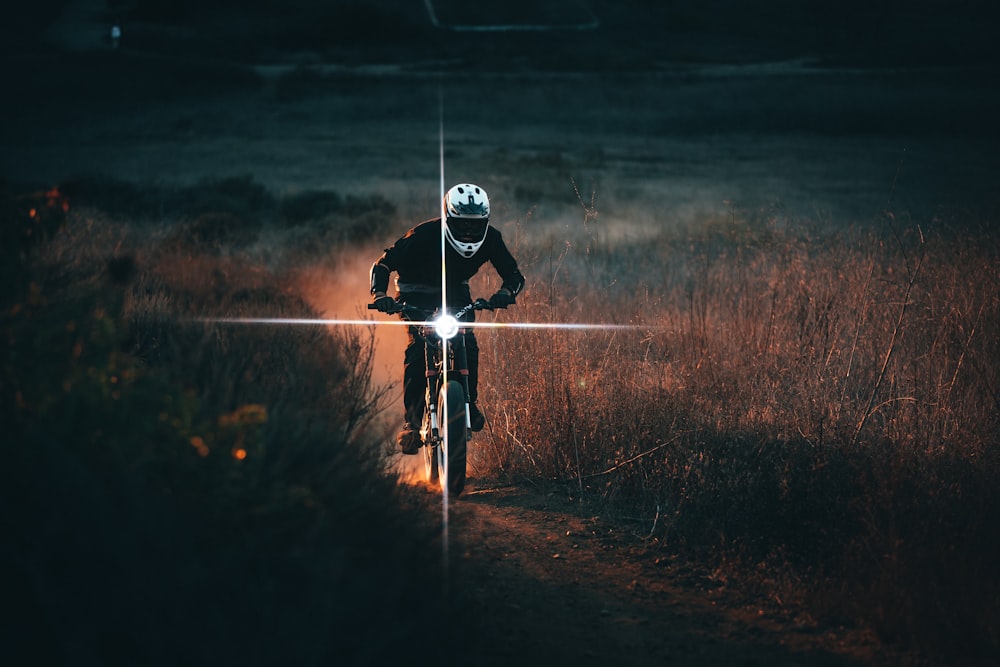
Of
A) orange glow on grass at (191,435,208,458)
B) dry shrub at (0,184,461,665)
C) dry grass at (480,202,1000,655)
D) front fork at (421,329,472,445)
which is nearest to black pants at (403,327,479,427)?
front fork at (421,329,472,445)

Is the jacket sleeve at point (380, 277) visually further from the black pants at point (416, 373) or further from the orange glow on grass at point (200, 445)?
the orange glow on grass at point (200, 445)

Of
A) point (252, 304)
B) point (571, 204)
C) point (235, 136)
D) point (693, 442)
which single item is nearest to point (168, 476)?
point (693, 442)

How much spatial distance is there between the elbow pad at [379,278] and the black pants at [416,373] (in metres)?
0.50

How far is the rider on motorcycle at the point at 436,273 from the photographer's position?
654 cm

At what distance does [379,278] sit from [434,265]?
1.75ft

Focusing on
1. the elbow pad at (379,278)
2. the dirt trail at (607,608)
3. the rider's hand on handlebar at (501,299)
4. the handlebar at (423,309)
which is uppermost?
the elbow pad at (379,278)

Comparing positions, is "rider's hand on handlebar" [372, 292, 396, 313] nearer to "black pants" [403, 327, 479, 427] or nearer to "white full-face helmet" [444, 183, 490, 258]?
"black pants" [403, 327, 479, 427]

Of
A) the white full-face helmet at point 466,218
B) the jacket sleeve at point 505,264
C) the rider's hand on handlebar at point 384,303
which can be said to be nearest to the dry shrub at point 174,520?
the rider's hand on handlebar at point 384,303

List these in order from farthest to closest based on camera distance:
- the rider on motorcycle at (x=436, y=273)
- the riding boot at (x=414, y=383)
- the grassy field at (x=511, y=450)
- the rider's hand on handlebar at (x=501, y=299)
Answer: the riding boot at (x=414, y=383) → the rider on motorcycle at (x=436, y=273) → the rider's hand on handlebar at (x=501, y=299) → the grassy field at (x=511, y=450)

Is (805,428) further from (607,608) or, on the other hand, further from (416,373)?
(416,373)

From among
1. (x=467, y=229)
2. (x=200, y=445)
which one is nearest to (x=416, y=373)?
(x=467, y=229)

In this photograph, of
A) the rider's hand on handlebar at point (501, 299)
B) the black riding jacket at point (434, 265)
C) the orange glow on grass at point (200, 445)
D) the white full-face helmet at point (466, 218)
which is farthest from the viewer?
the black riding jacket at point (434, 265)

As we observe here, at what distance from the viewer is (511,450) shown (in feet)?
24.3

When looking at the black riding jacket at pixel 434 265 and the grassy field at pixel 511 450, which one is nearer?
the grassy field at pixel 511 450
